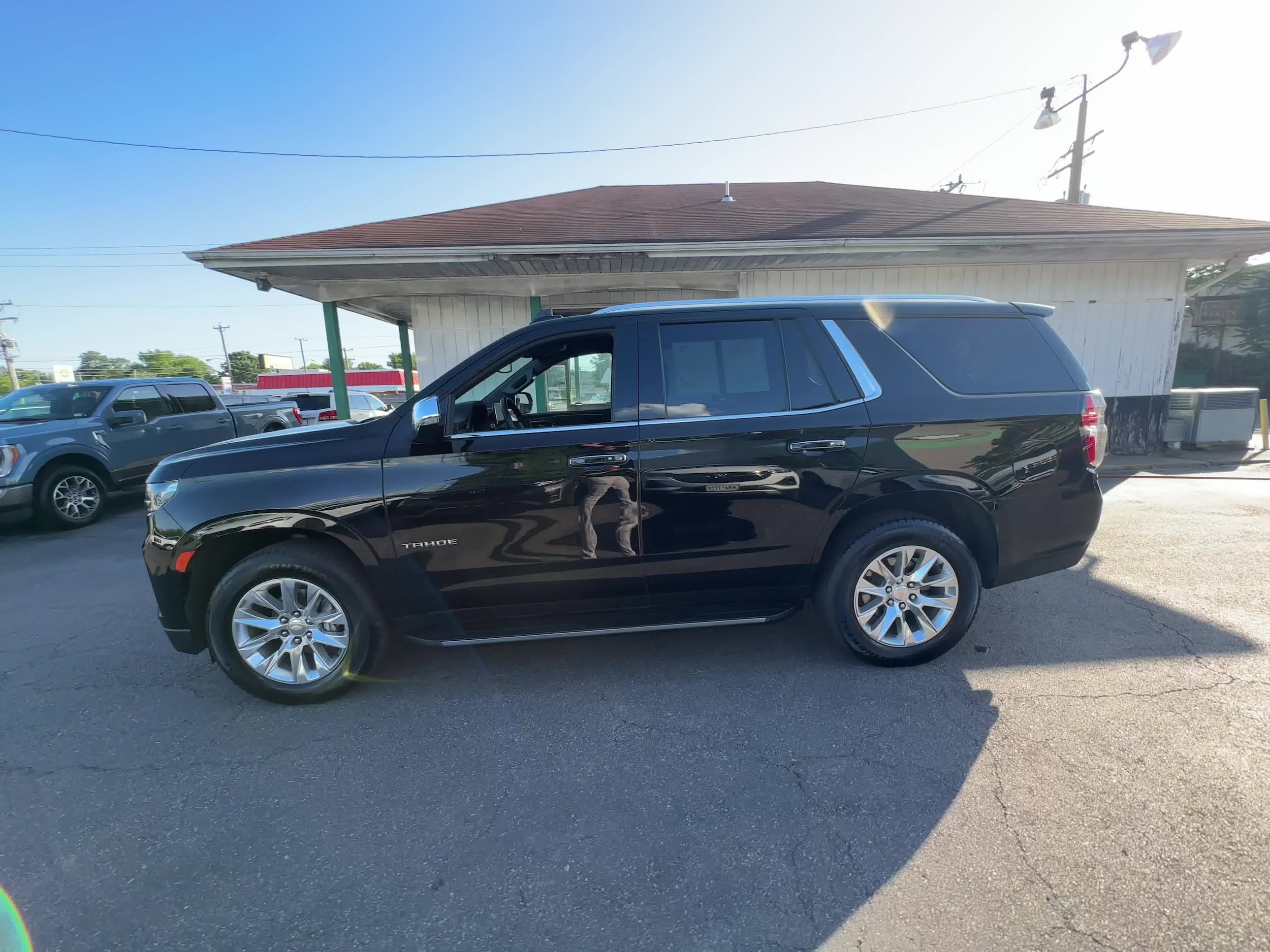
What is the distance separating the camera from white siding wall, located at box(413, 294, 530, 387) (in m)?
9.95

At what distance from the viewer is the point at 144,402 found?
319 inches

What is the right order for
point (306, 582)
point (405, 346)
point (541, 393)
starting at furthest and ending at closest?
point (405, 346) < point (541, 393) < point (306, 582)

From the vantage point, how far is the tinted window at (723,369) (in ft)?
10.2

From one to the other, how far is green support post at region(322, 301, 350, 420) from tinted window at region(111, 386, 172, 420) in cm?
223

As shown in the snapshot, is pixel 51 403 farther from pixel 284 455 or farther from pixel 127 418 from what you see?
pixel 284 455

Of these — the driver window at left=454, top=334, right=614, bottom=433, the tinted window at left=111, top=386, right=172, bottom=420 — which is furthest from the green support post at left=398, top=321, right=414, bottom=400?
the driver window at left=454, top=334, right=614, bottom=433

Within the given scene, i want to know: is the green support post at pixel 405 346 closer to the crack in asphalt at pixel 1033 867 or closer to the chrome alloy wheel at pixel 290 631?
the chrome alloy wheel at pixel 290 631

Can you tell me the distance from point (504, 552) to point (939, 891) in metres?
2.23

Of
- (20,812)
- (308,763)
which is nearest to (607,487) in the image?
(308,763)

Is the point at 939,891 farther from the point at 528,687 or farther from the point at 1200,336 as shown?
the point at 1200,336

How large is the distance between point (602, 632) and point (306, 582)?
1.56 metres

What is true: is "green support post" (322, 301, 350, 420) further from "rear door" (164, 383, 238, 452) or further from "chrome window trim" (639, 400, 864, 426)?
"chrome window trim" (639, 400, 864, 426)

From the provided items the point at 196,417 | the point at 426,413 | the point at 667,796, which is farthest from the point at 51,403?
the point at 667,796

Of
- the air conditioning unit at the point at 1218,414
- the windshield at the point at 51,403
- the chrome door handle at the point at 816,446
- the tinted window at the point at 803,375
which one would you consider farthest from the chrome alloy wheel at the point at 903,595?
the air conditioning unit at the point at 1218,414
